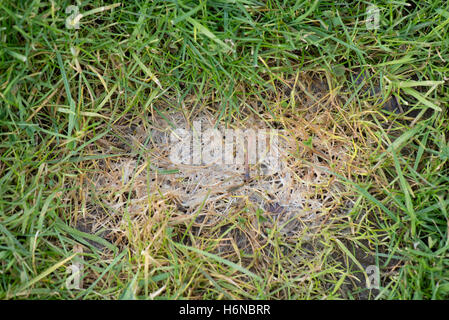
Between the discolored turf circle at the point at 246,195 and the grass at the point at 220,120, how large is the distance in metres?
0.01

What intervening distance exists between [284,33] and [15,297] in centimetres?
154

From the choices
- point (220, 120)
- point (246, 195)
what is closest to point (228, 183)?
point (246, 195)

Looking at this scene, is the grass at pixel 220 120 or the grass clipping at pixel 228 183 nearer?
the grass at pixel 220 120

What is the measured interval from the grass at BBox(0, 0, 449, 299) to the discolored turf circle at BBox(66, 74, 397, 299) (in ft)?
0.04

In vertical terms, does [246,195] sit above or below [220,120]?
below

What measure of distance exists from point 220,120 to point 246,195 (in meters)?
0.36

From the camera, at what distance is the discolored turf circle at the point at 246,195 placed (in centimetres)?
170

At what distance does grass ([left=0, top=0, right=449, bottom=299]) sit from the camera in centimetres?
163

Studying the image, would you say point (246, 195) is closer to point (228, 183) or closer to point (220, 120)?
point (228, 183)

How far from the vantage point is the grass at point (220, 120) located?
64.3 inches

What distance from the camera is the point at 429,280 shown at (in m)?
1.62

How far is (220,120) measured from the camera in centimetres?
181
